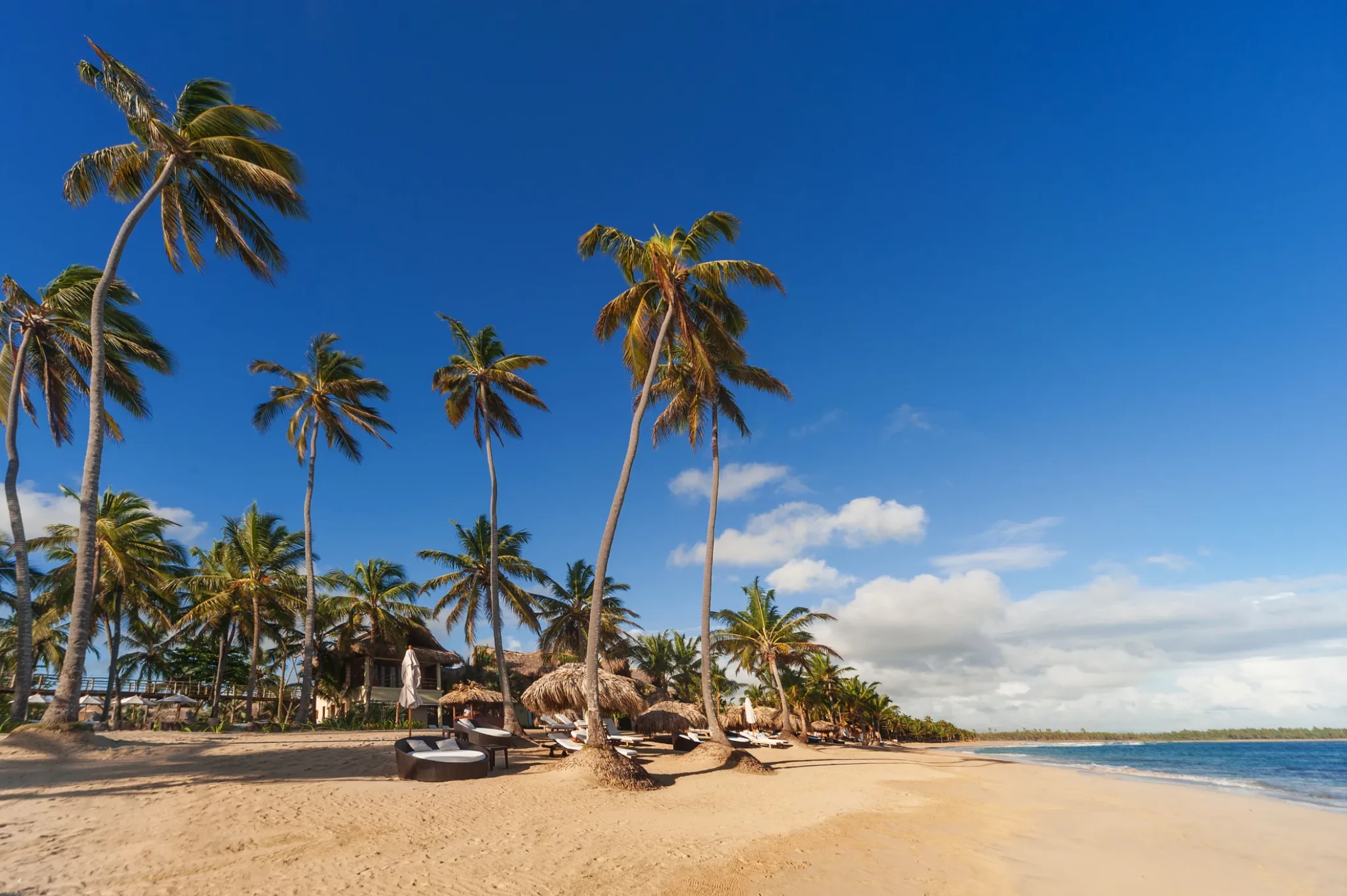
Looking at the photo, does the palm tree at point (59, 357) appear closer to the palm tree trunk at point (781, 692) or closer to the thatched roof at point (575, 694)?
the thatched roof at point (575, 694)

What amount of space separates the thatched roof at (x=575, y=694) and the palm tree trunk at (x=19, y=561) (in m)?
11.7

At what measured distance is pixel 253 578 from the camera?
2464cm

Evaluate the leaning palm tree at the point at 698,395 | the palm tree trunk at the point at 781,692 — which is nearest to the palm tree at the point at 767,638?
the palm tree trunk at the point at 781,692

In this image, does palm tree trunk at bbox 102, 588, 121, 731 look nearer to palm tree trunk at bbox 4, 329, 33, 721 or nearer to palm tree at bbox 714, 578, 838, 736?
palm tree trunk at bbox 4, 329, 33, 721

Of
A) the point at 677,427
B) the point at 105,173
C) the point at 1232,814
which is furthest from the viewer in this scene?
the point at 677,427

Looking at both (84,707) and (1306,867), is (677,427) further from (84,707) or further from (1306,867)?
(84,707)

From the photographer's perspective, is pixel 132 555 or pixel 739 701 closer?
pixel 132 555

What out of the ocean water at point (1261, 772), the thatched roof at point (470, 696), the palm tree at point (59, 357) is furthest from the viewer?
the thatched roof at point (470, 696)

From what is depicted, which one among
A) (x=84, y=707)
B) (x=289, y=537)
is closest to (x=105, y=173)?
(x=289, y=537)

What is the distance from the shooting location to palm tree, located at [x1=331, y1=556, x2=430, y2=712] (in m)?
27.5

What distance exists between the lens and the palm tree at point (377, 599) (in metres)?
27.5

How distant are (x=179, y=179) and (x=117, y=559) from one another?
14.0 m

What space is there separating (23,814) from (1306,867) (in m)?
16.4

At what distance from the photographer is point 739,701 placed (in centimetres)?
4319
